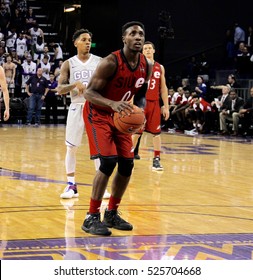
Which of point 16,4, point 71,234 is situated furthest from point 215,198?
point 16,4

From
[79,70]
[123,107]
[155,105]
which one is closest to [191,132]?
[155,105]

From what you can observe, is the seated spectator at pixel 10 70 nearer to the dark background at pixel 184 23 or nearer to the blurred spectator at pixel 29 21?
the blurred spectator at pixel 29 21

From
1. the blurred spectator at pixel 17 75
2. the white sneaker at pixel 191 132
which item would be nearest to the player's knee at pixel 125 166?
the white sneaker at pixel 191 132

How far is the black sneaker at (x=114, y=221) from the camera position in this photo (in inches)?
248

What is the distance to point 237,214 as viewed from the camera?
23.5ft

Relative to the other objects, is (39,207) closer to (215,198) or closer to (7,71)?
(215,198)

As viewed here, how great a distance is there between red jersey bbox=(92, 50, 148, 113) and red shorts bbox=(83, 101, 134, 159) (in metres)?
0.08

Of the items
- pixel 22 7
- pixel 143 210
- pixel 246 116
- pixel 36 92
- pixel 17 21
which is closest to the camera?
pixel 143 210

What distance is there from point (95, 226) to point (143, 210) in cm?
132

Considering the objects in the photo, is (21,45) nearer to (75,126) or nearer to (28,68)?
(28,68)

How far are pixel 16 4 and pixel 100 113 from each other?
70.0 ft

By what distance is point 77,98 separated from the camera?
802 cm

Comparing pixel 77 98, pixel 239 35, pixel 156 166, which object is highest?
pixel 239 35

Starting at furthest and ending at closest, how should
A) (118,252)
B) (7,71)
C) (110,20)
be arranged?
(110,20)
(7,71)
(118,252)
